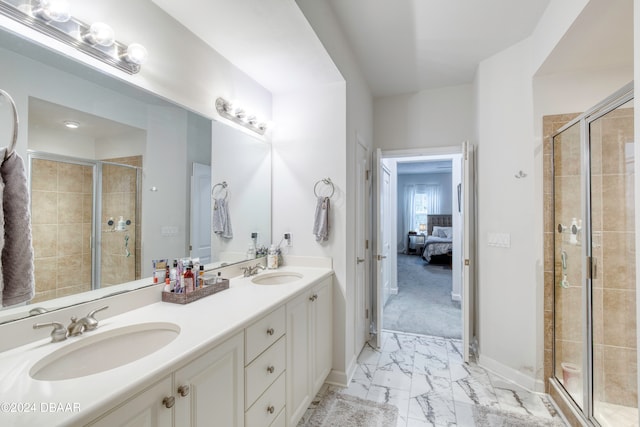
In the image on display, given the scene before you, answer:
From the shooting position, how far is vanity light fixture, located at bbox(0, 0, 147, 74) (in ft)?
3.34

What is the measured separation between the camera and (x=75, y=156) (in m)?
1.21

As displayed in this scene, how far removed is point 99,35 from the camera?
1.20 m

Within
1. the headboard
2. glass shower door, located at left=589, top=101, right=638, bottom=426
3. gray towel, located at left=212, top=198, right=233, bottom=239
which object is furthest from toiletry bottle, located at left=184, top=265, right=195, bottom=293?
the headboard

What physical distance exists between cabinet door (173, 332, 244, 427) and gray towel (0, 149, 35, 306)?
0.53 m

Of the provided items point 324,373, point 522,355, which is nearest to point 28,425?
point 324,373

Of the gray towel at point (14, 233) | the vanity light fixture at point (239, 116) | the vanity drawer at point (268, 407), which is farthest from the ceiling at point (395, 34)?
the vanity drawer at point (268, 407)

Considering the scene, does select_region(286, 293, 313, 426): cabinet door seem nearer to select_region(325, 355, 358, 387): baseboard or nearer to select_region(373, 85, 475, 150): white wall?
select_region(325, 355, 358, 387): baseboard

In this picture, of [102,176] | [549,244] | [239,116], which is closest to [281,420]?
[102,176]

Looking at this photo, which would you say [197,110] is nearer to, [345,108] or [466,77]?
[345,108]

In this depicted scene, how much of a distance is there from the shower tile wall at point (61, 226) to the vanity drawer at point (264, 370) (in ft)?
2.60

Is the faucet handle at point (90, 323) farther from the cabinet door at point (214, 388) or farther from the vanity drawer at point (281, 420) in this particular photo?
the vanity drawer at point (281, 420)

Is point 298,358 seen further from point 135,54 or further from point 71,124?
point 135,54

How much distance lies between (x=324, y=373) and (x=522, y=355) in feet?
5.19

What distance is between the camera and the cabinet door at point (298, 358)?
5.32 ft
